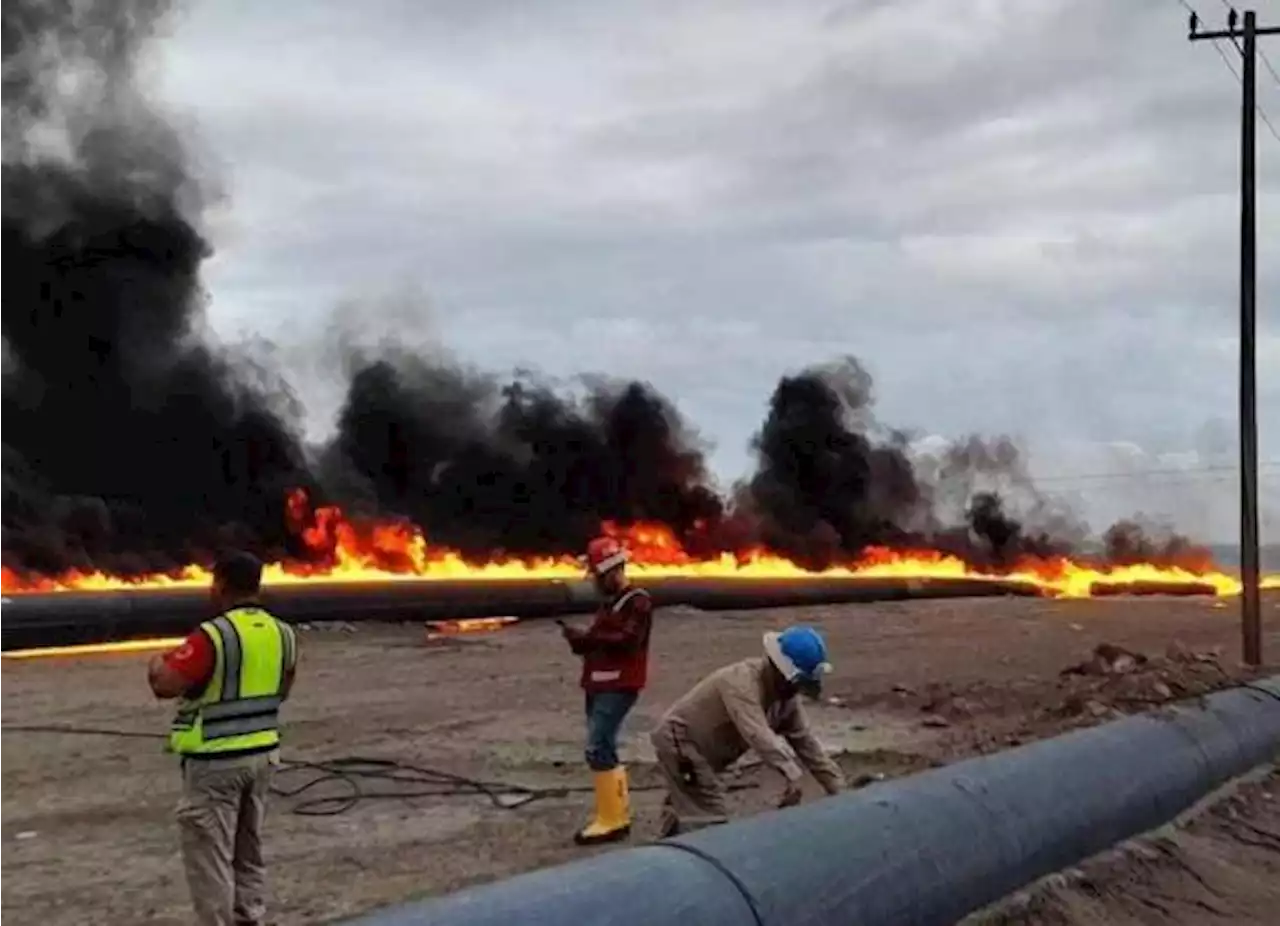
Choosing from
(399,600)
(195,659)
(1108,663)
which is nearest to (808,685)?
(195,659)

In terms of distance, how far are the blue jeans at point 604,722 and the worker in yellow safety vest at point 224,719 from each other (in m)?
2.78

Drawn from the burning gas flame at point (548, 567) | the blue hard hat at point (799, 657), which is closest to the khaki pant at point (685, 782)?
the blue hard hat at point (799, 657)

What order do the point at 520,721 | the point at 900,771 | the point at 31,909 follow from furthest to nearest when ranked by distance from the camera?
the point at 520,721, the point at 900,771, the point at 31,909

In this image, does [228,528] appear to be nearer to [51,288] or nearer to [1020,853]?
[51,288]

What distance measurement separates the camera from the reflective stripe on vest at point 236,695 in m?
6.47

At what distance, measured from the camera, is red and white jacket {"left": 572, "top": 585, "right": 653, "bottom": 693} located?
9078mm

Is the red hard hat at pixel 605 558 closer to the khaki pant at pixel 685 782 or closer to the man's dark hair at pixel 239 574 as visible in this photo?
the khaki pant at pixel 685 782

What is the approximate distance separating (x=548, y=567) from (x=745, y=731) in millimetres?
23155

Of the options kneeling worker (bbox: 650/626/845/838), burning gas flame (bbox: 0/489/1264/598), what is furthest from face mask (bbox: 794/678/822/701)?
burning gas flame (bbox: 0/489/1264/598)

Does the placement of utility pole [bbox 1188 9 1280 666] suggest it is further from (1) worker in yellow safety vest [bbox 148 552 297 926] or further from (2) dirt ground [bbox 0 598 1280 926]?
(1) worker in yellow safety vest [bbox 148 552 297 926]

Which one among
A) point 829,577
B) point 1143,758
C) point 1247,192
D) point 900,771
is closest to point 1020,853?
point 1143,758

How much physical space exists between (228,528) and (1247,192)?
19062 millimetres

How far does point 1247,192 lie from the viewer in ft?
65.1

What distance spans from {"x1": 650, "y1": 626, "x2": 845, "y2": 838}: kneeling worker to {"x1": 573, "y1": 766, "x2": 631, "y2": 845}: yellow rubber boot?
0.44 meters
